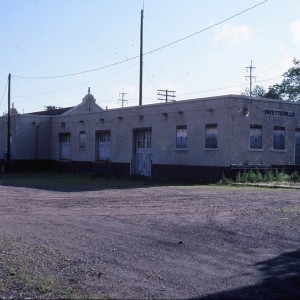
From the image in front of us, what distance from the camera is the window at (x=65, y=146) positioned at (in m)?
50.0

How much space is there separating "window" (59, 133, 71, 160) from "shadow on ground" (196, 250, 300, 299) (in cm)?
4153

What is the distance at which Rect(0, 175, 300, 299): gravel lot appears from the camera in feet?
24.4

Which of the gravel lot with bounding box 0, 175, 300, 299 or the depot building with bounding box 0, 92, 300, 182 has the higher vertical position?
the depot building with bounding box 0, 92, 300, 182

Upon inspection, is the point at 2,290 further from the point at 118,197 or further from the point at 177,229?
the point at 118,197

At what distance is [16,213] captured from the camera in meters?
16.7

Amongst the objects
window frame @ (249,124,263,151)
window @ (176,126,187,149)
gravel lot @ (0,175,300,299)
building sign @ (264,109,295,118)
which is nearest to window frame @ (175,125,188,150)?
window @ (176,126,187,149)

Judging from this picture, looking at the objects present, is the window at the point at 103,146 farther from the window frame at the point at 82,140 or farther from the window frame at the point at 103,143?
the window frame at the point at 82,140

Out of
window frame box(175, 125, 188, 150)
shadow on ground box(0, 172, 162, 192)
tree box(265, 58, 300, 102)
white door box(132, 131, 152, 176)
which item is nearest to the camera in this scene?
shadow on ground box(0, 172, 162, 192)

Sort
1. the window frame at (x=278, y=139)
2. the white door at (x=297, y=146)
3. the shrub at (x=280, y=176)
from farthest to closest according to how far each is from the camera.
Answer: the white door at (x=297, y=146), the window frame at (x=278, y=139), the shrub at (x=280, y=176)

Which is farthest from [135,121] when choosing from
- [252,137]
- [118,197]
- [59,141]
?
[118,197]

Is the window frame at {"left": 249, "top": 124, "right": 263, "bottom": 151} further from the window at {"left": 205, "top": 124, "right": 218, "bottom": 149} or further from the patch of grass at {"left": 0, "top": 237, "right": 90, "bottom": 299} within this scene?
the patch of grass at {"left": 0, "top": 237, "right": 90, "bottom": 299}

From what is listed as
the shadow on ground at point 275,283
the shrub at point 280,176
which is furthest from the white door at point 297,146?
the shadow on ground at point 275,283

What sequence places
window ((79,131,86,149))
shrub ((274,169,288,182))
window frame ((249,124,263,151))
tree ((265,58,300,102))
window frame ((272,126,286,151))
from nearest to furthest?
shrub ((274,169,288,182)) < window frame ((249,124,263,151)) < window frame ((272,126,286,151)) < window ((79,131,86,149)) < tree ((265,58,300,102))

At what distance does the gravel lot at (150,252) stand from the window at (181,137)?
1752 centimetres
